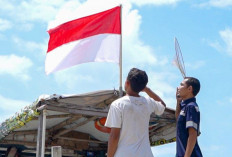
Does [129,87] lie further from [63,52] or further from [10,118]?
[10,118]

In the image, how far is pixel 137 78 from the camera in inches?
141

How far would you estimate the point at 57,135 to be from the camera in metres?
9.97

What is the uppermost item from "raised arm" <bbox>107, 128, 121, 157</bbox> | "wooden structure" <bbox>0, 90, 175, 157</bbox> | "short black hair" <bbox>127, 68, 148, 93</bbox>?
"wooden structure" <bbox>0, 90, 175, 157</bbox>

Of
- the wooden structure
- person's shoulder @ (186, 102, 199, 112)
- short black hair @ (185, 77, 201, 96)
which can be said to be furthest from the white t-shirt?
the wooden structure

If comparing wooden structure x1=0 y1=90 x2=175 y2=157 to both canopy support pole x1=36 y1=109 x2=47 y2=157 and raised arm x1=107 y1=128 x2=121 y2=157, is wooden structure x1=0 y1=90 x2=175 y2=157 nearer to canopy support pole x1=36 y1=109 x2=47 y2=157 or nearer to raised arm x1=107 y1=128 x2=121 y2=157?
canopy support pole x1=36 y1=109 x2=47 y2=157

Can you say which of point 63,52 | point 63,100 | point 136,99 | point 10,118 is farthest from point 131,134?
point 10,118

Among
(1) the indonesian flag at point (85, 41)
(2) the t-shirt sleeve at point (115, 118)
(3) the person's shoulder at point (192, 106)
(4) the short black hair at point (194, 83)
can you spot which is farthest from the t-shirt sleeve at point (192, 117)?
(1) the indonesian flag at point (85, 41)

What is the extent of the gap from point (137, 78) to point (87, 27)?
4417 millimetres

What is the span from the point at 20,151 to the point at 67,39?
161 inches

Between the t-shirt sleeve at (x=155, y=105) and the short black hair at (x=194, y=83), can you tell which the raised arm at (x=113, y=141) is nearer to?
the t-shirt sleeve at (x=155, y=105)

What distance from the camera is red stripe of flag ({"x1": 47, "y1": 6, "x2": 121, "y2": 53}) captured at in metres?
7.77

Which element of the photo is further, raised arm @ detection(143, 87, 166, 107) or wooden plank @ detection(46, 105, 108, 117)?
wooden plank @ detection(46, 105, 108, 117)

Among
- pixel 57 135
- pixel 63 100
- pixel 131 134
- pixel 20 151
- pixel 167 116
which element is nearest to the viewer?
pixel 131 134

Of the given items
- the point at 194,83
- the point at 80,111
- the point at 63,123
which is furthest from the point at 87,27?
the point at 194,83
